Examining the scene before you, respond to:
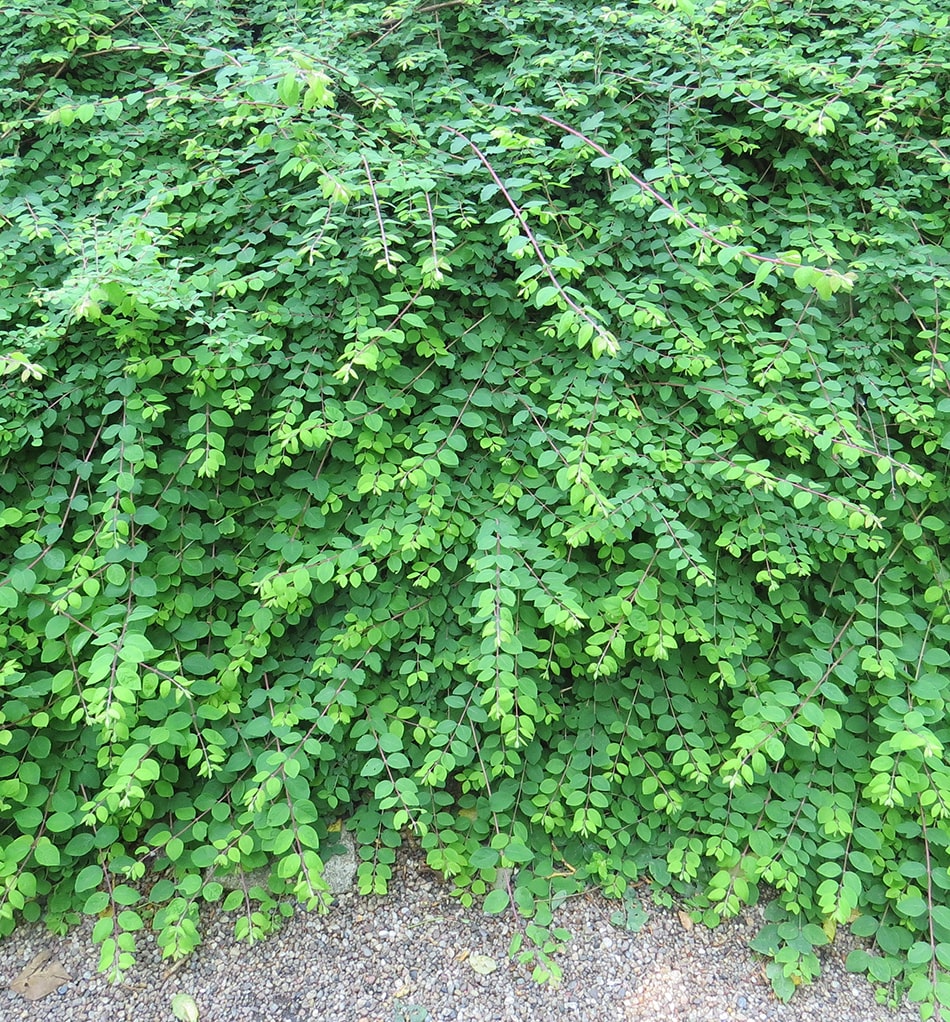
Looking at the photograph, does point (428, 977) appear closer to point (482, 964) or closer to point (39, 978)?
point (482, 964)

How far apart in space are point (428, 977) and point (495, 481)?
152cm

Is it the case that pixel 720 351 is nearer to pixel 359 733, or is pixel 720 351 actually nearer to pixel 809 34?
pixel 809 34

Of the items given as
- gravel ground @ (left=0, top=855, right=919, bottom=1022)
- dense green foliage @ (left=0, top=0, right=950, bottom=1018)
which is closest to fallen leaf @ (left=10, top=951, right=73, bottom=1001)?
gravel ground @ (left=0, top=855, right=919, bottom=1022)

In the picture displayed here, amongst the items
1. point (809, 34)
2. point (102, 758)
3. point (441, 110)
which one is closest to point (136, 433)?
point (102, 758)

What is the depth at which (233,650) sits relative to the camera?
2156 mm

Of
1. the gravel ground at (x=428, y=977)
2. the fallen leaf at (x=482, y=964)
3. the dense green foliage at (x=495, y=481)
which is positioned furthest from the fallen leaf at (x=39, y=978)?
the fallen leaf at (x=482, y=964)

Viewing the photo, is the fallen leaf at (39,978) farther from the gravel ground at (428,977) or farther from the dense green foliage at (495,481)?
the dense green foliage at (495,481)

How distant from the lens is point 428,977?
80.5 inches

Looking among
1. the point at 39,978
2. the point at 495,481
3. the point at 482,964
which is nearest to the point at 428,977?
the point at 482,964

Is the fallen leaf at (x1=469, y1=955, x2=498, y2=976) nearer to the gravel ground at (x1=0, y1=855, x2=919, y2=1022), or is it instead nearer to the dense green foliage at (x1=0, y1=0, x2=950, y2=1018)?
the gravel ground at (x1=0, y1=855, x2=919, y2=1022)

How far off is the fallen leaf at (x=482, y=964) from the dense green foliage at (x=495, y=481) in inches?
6.6

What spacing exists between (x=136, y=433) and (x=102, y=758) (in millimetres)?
938

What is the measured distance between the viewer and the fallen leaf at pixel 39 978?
6.43ft

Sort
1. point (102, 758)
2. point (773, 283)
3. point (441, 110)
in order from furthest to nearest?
point (441, 110)
point (773, 283)
point (102, 758)
